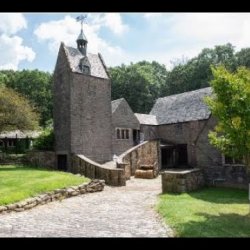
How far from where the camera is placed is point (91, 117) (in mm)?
32938

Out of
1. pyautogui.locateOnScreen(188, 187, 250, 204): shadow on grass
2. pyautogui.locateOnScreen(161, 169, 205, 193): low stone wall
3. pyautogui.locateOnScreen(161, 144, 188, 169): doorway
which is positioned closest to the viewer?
pyautogui.locateOnScreen(188, 187, 250, 204): shadow on grass

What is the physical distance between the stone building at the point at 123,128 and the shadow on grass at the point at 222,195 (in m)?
16.2

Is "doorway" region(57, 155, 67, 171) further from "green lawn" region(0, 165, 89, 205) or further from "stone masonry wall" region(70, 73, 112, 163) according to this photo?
"green lawn" region(0, 165, 89, 205)

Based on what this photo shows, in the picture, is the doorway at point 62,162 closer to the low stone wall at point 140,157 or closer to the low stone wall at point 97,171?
the low stone wall at point 97,171

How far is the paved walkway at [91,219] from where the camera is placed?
34.9 feet

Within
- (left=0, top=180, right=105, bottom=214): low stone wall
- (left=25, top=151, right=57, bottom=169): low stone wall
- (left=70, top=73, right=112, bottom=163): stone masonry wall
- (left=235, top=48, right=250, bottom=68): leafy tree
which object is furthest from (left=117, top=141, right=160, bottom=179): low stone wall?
(left=235, top=48, right=250, bottom=68): leafy tree

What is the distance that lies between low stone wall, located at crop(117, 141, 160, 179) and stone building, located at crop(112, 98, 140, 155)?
433 centimetres

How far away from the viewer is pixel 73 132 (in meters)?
31.3

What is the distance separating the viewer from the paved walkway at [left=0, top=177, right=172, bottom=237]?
34.9 feet

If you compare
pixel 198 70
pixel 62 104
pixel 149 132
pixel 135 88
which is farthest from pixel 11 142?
pixel 198 70

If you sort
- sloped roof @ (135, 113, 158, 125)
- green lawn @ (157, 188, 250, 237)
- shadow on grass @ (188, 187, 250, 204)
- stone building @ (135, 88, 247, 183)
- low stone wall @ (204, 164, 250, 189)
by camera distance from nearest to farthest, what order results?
green lawn @ (157, 188, 250, 237)
shadow on grass @ (188, 187, 250, 204)
low stone wall @ (204, 164, 250, 189)
stone building @ (135, 88, 247, 183)
sloped roof @ (135, 113, 158, 125)

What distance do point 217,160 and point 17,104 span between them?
Result: 19785 millimetres
